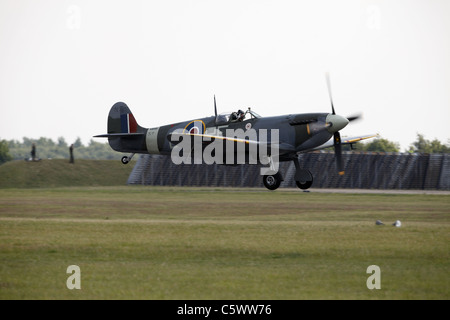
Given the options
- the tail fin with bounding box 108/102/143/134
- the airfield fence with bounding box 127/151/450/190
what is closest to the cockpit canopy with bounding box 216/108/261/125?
the tail fin with bounding box 108/102/143/134

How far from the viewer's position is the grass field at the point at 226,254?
14.4 metres

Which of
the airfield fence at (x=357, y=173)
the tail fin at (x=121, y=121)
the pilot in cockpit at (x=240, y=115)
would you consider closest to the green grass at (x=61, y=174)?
the airfield fence at (x=357, y=173)

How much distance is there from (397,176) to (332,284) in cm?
4572

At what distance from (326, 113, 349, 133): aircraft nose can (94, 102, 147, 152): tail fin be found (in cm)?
1021

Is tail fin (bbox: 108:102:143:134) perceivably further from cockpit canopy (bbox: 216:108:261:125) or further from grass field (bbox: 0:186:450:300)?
cockpit canopy (bbox: 216:108:261:125)

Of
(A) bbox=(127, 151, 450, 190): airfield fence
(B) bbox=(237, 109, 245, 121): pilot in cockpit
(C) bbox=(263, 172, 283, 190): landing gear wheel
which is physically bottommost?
(A) bbox=(127, 151, 450, 190): airfield fence

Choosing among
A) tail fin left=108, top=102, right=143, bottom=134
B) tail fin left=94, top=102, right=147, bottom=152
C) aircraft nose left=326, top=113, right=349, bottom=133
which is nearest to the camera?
aircraft nose left=326, top=113, right=349, bottom=133

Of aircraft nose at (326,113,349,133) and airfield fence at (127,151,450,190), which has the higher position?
aircraft nose at (326,113,349,133)

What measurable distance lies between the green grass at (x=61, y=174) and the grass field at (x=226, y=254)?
35.2 meters

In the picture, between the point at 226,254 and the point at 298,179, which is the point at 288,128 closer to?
the point at 298,179

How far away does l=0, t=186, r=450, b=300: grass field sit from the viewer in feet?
47.2

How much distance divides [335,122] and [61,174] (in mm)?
48965
